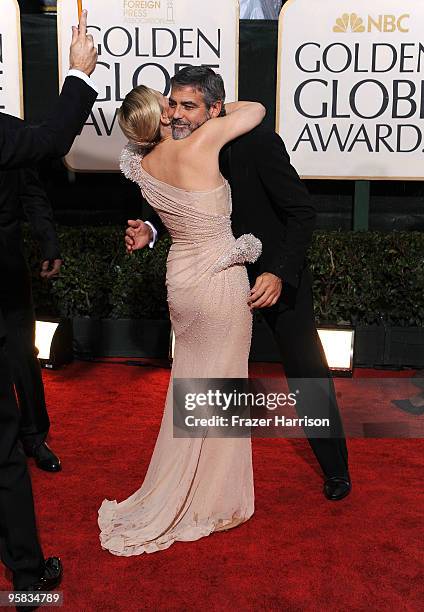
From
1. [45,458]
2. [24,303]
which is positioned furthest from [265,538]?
[24,303]

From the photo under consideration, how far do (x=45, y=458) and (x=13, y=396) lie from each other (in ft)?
4.44

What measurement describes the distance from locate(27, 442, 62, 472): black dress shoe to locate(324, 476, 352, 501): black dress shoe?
131cm

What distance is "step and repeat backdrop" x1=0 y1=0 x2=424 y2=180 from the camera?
5.53 metres

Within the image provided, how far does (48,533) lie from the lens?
2.93 metres

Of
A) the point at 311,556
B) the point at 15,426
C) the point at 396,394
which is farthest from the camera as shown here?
the point at 396,394

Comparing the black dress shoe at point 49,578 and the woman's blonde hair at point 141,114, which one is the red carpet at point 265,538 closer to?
the black dress shoe at point 49,578

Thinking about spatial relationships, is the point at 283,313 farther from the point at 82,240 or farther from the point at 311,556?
the point at 82,240

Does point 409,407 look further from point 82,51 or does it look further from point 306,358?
point 82,51

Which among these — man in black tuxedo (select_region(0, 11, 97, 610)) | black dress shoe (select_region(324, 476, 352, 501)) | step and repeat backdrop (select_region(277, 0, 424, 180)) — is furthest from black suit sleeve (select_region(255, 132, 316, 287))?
step and repeat backdrop (select_region(277, 0, 424, 180))

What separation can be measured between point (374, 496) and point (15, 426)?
→ 177 cm

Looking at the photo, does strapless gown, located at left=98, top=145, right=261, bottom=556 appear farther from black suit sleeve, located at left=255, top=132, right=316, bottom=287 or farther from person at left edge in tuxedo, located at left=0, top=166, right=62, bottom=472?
person at left edge in tuxedo, located at left=0, top=166, right=62, bottom=472

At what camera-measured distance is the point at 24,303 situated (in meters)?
3.56

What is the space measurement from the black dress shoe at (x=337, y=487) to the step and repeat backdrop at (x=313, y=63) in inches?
122

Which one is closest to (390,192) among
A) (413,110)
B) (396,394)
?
(413,110)
